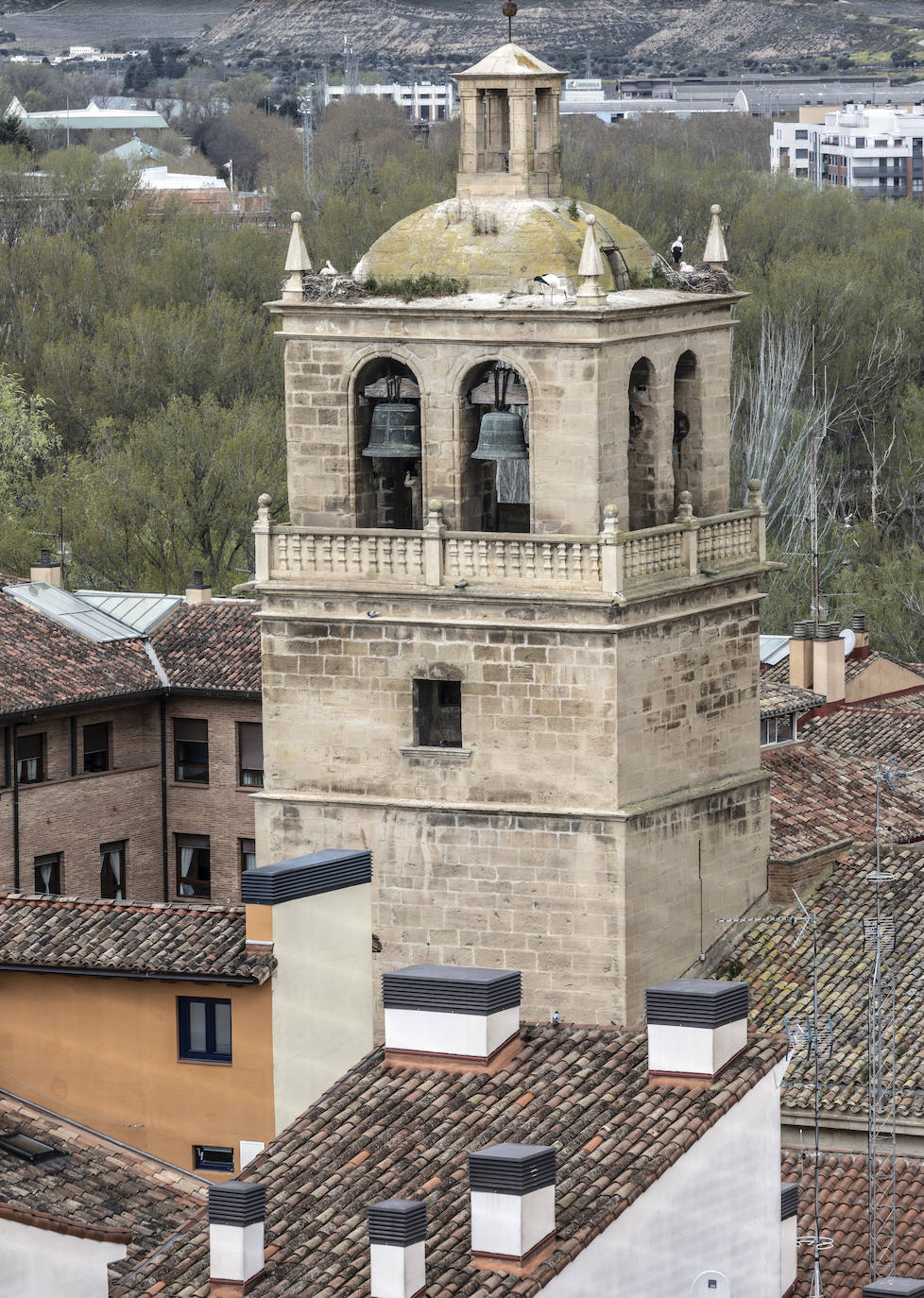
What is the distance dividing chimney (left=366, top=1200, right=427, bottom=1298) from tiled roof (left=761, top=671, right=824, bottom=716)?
26188 mm

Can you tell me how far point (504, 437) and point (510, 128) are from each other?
3.46 metres

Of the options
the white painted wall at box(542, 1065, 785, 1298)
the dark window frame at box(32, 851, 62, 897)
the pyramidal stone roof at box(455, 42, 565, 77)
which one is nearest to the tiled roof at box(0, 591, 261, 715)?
the dark window frame at box(32, 851, 62, 897)

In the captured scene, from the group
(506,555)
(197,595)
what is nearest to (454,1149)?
(506,555)

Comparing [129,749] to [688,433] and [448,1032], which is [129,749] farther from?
[448,1032]

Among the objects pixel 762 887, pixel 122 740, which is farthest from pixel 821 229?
pixel 762 887

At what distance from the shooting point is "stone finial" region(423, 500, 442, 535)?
37.8 m

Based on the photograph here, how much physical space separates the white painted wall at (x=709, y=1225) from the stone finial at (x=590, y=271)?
1308cm

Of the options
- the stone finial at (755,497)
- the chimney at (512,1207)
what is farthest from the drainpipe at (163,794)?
the chimney at (512,1207)

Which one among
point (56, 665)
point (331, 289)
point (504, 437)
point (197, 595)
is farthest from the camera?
point (197, 595)

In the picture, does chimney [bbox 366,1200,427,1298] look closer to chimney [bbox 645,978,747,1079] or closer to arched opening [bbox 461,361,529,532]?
chimney [bbox 645,978,747,1079]

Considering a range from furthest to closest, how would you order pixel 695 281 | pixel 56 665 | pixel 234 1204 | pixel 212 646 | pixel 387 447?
pixel 212 646, pixel 56 665, pixel 695 281, pixel 387 447, pixel 234 1204

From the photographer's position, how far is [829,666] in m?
54.9

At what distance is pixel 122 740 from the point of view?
54.2 meters

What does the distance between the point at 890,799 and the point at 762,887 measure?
6.45 meters
